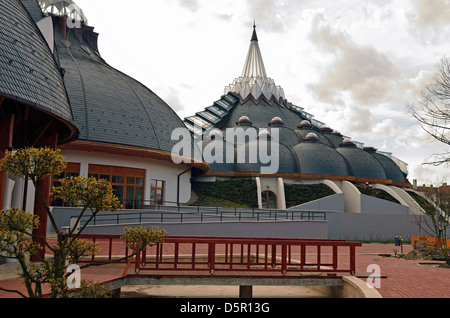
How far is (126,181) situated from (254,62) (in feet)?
186

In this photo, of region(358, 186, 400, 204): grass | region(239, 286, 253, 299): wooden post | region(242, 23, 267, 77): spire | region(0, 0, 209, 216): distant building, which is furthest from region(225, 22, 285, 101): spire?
region(239, 286, 253, 299): wooden post

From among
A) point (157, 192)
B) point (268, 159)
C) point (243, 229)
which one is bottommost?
point (243, 229)

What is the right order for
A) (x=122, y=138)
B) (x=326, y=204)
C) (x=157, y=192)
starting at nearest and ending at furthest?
1. (x=122, y=138)
2. (x=157, y=192)
3. (x=326, y=204)

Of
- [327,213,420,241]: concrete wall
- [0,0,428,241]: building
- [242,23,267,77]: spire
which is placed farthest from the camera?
[242,23,267,77]: spire

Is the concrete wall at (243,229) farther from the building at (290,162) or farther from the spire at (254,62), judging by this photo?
the spire at (254,62)

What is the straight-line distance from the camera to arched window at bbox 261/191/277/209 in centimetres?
4464

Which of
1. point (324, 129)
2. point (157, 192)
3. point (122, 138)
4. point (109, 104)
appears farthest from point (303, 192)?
point (324, 129)

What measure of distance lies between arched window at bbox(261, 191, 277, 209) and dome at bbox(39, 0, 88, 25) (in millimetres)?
25590

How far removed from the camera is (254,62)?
83062 mm

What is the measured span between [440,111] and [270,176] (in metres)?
26.7

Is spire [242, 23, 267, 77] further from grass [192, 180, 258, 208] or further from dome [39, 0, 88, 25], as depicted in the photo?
dome [39, 0, 88, 25]

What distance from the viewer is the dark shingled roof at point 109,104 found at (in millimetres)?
30672

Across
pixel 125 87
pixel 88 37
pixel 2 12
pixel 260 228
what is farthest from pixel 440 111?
pixel 88 37

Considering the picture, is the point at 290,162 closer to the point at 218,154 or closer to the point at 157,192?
the point at 218,154
